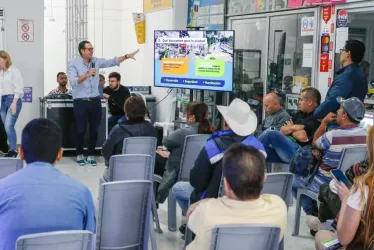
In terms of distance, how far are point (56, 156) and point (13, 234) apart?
14.0 inches

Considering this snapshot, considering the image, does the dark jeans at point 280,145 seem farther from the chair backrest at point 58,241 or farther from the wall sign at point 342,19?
the chair backrest at point 58,241

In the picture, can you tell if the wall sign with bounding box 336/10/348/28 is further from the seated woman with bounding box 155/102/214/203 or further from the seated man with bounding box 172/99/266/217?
the seated man with bounding box 172/99/266/217

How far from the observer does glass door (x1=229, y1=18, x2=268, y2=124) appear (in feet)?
26.8

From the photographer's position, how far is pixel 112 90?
828 cm

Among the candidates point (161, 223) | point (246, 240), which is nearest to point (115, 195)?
point (246, 240)

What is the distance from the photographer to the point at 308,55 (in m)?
6.95

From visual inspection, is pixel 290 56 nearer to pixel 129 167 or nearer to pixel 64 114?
pixel 64 114

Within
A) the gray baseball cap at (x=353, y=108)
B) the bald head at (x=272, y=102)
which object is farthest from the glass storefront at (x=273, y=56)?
the gray baseball cap at (x=353, y=108)

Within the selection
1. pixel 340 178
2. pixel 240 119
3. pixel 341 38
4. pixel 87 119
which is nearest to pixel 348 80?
pixel 341 38

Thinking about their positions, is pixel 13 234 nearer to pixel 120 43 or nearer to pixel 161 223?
A: pixel 161 223

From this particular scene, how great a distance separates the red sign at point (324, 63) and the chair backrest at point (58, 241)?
5.19m

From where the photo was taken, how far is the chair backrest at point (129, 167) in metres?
3.80

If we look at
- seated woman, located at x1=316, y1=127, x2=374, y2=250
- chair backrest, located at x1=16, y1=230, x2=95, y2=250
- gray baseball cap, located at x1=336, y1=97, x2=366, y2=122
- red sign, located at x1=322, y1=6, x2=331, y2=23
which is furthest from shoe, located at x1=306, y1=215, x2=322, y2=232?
red sign, located at x1=322, y1=6, x2=331, y2=23

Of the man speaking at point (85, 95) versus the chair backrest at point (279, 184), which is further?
the man speaking at point (85, 95)
